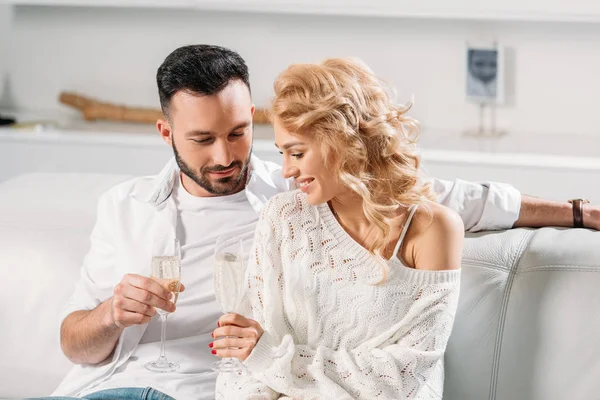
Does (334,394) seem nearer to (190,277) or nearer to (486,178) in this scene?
(190,277)

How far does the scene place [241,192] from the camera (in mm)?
2275

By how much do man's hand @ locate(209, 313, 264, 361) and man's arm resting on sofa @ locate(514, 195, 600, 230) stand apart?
0.71 metres

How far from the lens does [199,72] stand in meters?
2.22

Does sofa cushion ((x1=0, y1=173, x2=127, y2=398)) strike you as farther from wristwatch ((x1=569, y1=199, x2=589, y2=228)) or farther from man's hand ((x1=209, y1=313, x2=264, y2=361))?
wristwatch ((x1=569, y1=199, x2=589, y2=228))

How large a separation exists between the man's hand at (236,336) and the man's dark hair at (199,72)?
579mm

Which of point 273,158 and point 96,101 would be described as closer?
point 273,158

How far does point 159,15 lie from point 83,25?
1.13 ft

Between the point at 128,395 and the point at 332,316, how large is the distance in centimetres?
46

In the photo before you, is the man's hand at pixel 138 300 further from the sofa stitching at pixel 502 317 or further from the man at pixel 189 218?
the sofa stitching at pixel 502 317

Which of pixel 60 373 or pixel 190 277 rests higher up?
pixel 190 277

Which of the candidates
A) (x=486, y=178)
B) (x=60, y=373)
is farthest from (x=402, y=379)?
(x=486, y=178)

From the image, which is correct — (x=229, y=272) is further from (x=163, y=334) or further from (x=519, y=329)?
(x=519, y=329)

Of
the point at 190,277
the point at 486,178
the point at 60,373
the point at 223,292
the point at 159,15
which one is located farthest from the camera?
the point at 159,15

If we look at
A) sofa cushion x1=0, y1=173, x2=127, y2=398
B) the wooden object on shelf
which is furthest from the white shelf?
sofa cushion x1=0, y1=173, x2=127, y2=398
